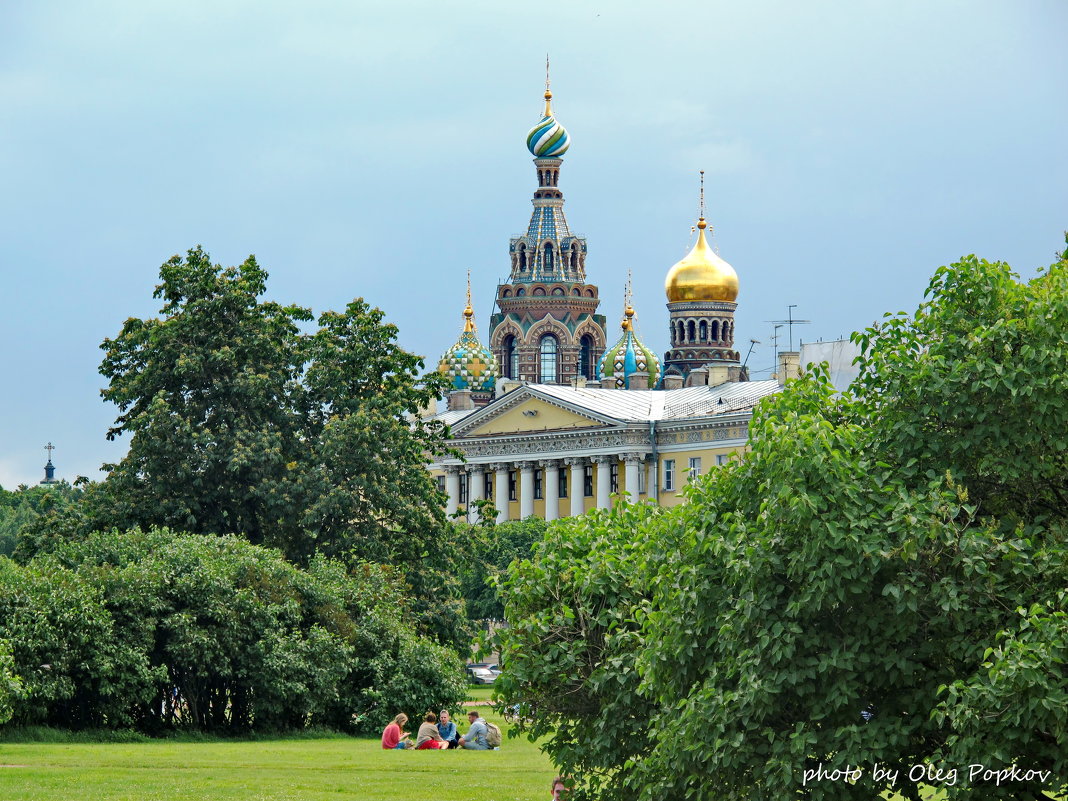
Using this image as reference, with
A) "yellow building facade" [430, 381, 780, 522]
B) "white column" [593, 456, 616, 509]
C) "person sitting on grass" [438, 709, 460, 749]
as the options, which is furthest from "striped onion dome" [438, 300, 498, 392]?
"person sitting on grass" [438, 709, 460, 749]

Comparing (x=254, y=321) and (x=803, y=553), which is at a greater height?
(x=254, y=321)

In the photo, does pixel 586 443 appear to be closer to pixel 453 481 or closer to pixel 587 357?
pixel 453 481

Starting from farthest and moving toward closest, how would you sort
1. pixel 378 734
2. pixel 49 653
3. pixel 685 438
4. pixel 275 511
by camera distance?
pixel 685 438 < pixel 275 511 < pixel 378 734 < pixel 49 653

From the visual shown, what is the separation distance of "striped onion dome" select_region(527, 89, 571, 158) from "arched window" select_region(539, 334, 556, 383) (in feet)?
39.6

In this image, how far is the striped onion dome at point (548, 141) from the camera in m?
125

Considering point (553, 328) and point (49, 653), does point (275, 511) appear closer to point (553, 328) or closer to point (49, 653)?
point (49, 653)

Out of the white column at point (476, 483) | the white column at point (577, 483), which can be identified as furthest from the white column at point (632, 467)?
the white column at point (476, 483)

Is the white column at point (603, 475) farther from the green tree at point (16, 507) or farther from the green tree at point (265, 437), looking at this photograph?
the green tree at point (265, 437)

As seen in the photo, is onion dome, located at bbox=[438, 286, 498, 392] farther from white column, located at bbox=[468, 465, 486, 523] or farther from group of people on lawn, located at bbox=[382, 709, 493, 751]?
group of people on lawn, located at bbox=[382, 709, 493, 751]

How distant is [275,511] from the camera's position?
128 feet

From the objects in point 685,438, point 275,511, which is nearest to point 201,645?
point 275,511

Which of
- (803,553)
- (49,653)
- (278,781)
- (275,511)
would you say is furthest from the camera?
(275,511)

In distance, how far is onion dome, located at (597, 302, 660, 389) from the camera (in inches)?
4633

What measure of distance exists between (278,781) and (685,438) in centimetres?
6125
